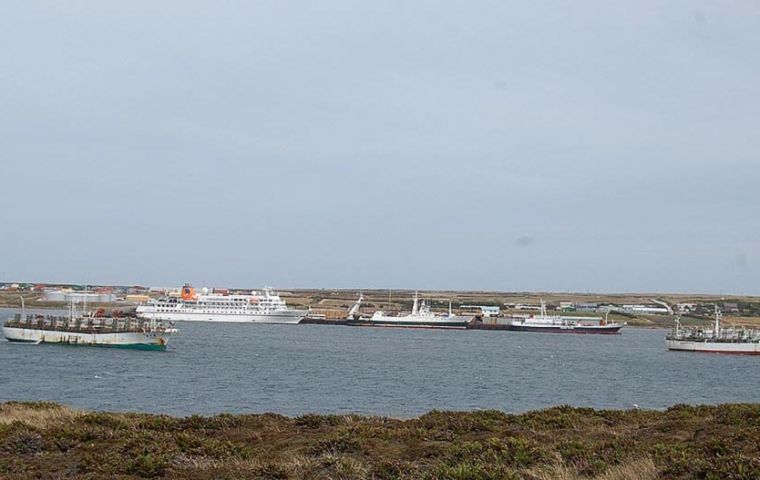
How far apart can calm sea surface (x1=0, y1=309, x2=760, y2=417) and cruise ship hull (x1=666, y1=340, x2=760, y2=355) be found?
41.6 feet

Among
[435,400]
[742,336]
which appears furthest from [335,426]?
[742,336]

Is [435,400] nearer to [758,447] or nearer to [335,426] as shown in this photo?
[335,426]

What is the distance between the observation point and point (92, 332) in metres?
82.2

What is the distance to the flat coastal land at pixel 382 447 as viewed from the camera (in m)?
11.4

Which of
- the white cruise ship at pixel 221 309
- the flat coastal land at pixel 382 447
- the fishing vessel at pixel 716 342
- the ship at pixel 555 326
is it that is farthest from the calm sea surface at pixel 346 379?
the white cruise ship at pixel 221 309

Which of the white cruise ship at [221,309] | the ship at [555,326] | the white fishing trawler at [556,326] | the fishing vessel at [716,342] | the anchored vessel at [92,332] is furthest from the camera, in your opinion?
the white cruise ship at [221,309]

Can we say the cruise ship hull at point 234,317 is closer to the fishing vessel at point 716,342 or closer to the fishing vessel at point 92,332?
the fishing vessel at point 92,332

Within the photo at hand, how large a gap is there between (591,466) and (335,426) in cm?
593

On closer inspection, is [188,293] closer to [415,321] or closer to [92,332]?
[415,321]

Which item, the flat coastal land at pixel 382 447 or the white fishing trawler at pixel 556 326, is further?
the white fishing trawler at pixel 556 326

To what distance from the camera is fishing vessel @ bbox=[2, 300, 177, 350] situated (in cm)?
8106

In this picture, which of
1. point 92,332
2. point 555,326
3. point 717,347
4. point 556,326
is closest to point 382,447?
point 92,332

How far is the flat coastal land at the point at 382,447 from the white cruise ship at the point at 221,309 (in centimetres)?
15113

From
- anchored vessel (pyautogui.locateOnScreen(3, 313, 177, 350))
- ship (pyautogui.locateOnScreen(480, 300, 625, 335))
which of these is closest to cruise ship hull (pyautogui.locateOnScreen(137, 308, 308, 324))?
ship (pyautogui.locateOnScreen(480, 300, 625, 335))
